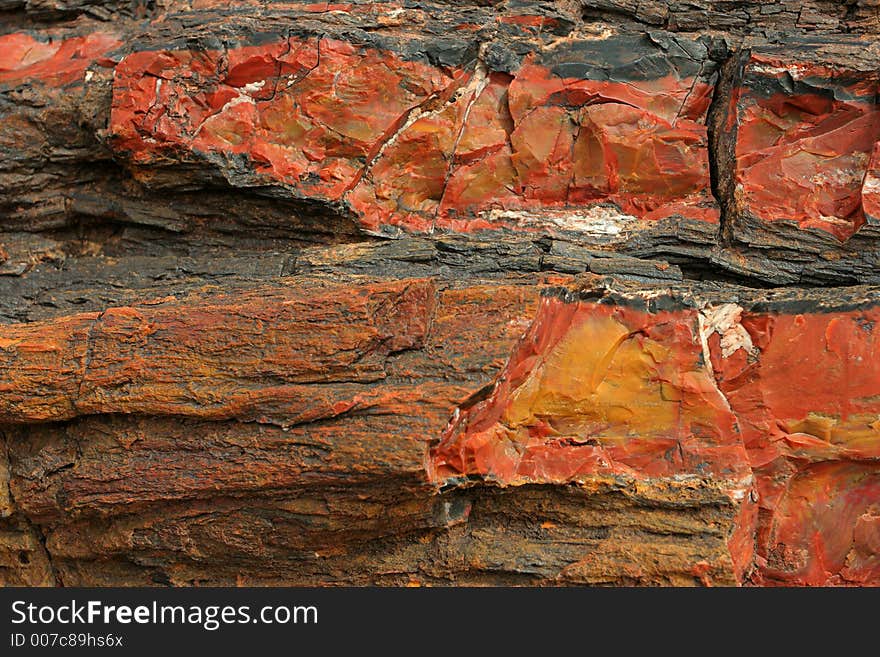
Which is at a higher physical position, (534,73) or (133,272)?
(534,73)

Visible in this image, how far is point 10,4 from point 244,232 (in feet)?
8.21

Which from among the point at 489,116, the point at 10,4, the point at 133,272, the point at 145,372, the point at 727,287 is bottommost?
the point at 145,372

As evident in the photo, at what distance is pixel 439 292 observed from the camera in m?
5.43

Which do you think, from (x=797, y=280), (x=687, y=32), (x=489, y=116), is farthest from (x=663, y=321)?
(x=687, y=32)

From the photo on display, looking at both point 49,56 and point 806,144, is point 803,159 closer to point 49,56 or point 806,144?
point 806,144

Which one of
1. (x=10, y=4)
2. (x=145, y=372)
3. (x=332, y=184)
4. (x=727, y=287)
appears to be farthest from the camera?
(x=10, y=4)

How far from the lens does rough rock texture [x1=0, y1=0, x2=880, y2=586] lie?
5.11 m

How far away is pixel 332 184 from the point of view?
6.11m

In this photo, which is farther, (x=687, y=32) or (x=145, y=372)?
(x=687, y=32)

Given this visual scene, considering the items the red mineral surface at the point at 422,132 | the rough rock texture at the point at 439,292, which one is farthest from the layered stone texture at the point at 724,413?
the red mineral surface at the point at 422,132

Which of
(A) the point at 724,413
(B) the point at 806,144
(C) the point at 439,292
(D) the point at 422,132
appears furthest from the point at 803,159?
(C) the point at 439,292

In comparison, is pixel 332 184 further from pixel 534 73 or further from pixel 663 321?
pixel 663 321

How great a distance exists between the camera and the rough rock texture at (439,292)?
16.8 feet

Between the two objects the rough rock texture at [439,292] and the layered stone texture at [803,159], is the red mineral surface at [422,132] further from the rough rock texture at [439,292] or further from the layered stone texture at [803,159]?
the layered stone texture at [803,159]
